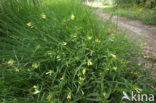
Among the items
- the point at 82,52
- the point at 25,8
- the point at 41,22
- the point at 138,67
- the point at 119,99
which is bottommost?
the point at 119,99

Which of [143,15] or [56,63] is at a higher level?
[143,15]

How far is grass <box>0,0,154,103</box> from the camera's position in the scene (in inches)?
34.4

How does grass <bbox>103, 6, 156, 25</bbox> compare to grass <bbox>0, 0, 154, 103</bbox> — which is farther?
grass <bbox>103, 6, 156, 25</bbox>

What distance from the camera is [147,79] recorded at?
1033 millimetres

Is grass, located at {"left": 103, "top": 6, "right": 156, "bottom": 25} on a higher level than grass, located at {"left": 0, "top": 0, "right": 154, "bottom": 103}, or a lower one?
higher

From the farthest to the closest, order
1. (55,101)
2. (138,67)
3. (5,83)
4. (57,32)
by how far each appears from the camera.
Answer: (57,32) < (138,67) < (5,83) < (55,101)

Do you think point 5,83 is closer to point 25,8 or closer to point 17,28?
point 17,28

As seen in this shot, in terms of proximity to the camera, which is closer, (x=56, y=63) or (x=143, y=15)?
(x=56, y=63)

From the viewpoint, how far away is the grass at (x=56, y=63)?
2.86 feet

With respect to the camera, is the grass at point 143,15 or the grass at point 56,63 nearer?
the grass at point 56,63

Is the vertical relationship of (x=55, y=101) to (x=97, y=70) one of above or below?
below

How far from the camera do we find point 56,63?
114cm

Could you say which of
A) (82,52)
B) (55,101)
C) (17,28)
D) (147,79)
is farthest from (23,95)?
(147,79)

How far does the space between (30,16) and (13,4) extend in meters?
0.29
